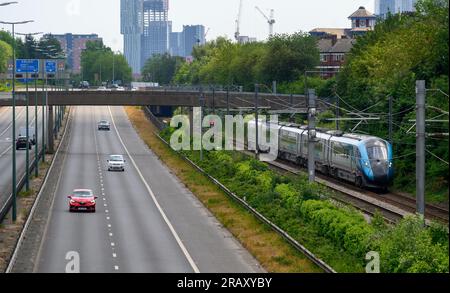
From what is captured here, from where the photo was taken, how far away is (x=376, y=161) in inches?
2670

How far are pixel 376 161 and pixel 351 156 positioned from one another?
2.92 meters

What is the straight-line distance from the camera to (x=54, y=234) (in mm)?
55094

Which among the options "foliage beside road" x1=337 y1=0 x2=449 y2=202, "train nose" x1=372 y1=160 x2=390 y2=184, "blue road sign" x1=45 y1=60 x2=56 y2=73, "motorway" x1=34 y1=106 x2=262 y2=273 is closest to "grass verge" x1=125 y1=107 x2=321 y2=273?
Result: "motorway" x1=34 y1=106 x2=262 y2=273

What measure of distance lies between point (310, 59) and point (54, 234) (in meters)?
101

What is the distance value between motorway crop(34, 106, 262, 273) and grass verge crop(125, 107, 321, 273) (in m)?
0.58

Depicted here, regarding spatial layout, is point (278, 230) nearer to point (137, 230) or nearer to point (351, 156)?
point (137, 230)

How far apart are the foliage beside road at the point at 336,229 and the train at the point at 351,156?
4.54m

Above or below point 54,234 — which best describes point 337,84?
above

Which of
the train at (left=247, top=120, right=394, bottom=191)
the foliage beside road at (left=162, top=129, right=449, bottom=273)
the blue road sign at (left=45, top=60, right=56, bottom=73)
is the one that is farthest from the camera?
the blue road sign at (left=45, top=60, right=56, bottom=73)

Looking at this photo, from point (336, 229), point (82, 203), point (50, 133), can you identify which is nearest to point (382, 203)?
point (336, 229)

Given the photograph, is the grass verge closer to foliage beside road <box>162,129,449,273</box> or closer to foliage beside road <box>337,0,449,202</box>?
foliage beside road <box>162,129,449,273</box>

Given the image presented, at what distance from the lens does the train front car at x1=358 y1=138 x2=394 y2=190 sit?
67.9 meters
